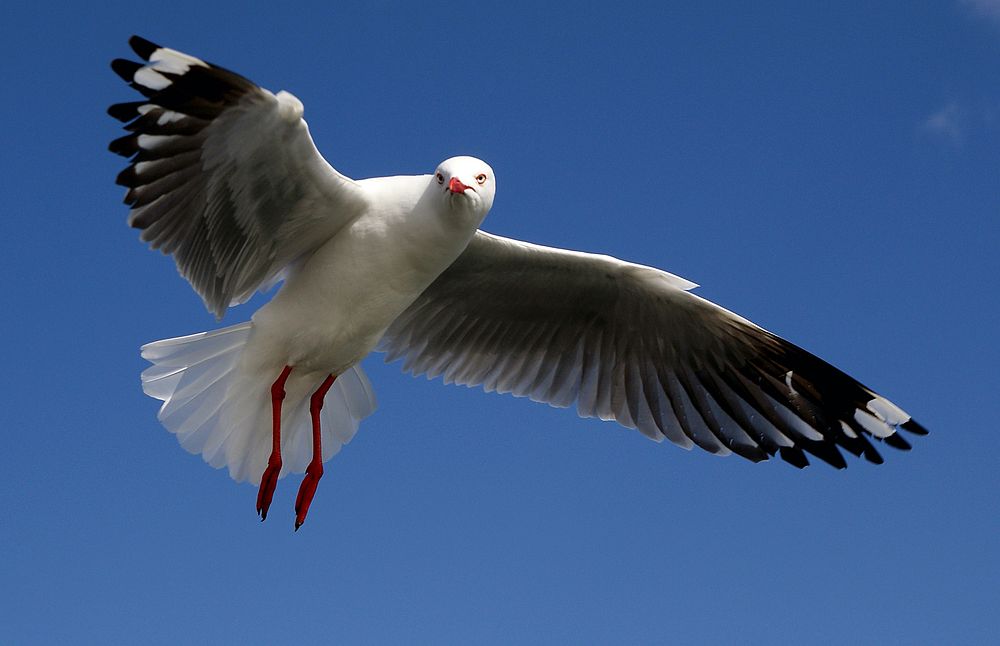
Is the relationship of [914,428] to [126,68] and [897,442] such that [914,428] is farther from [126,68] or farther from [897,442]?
[126,68]

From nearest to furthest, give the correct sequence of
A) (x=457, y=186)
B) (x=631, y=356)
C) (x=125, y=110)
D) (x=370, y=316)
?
(x=125, y=110) → (x=457, y=186) → (x=370, y=316) → (x=631, y=356)

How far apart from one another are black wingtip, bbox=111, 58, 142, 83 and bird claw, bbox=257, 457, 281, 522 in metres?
1.85

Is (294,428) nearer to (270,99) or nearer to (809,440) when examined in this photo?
(270,99)

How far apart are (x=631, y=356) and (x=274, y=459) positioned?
73.7 inches

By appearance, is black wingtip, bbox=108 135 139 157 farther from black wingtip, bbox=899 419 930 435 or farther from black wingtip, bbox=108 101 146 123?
black wingtip, bbox=899 419 930 435

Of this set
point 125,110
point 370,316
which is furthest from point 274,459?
point 125,110

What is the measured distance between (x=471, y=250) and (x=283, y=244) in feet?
2.92

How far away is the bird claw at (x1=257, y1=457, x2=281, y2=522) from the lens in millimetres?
5992

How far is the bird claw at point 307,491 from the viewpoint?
6.01m

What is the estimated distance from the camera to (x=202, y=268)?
576 centimetres

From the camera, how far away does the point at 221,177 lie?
537 centimetres

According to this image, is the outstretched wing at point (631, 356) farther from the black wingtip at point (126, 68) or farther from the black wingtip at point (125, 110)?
the black wingtip at point (126, 68)

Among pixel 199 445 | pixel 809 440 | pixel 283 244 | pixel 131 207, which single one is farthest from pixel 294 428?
pixel 809 440

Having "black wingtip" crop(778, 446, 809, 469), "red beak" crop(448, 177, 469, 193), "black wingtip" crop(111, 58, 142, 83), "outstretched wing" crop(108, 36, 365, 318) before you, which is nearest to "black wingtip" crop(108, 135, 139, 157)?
"outstretched wing" crop(108, 36, 365, 318)
